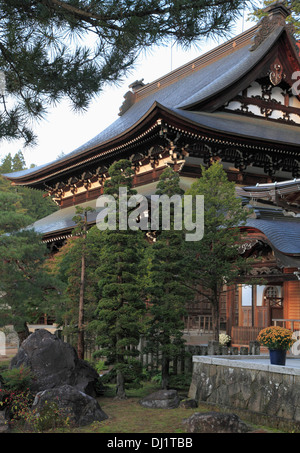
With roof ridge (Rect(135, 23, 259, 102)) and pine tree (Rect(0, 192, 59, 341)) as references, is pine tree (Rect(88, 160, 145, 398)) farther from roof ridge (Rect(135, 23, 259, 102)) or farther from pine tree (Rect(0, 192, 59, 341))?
roof ridge (Rect(135, 23, 259, 102))

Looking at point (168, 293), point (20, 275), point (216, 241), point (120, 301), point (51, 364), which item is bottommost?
point (51, 364)

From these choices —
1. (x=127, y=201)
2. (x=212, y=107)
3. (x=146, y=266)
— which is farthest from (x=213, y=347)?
(x=212, y=107)

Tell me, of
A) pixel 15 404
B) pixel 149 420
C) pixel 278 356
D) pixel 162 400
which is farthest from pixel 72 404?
pixel 278 356

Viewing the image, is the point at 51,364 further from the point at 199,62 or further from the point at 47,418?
the point at 199,62

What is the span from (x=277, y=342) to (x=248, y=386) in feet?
3.06

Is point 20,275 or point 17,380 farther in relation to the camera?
point 20,275

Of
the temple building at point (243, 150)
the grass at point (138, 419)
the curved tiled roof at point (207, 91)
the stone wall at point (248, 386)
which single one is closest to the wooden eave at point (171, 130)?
the temple building at point (243, 150)

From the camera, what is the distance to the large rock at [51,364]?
10062mm

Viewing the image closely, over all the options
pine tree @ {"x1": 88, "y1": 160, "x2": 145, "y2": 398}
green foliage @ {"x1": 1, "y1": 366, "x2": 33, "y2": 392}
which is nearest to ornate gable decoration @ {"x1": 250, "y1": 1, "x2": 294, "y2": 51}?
pine tree @ {"x1": 88, "y1": 160, "x2": 145, "y2": 398}

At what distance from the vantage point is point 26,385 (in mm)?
9789

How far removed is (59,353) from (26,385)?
0.93 m

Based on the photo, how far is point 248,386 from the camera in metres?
9.03

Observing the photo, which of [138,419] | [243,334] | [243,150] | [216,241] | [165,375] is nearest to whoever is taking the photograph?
[138,419]
